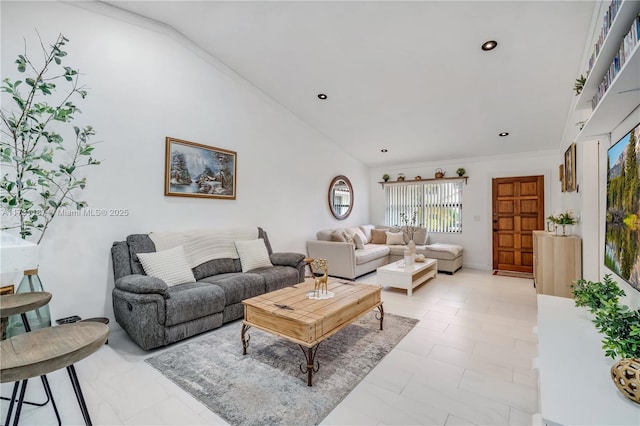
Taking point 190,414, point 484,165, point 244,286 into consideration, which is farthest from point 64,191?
point 484,165

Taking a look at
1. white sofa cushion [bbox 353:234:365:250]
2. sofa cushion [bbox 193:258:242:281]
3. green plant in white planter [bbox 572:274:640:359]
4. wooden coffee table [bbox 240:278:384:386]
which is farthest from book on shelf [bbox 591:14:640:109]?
white sofa cushion [bbox 353:234:365:250]

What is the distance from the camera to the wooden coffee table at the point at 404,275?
4023 mm

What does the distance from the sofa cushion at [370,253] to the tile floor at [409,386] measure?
2.06 m

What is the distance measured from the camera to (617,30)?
1.22 metres

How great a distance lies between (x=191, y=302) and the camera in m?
2.59

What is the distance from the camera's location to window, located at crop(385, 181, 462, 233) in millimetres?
6270

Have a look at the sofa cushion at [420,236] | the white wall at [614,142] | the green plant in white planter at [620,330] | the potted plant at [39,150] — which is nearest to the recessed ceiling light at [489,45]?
the white wall at [614,142]

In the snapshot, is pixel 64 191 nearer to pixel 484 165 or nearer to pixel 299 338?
pixel 299 338

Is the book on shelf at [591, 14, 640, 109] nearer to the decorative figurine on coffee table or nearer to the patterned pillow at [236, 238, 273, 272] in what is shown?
the decorative figurine on coffee table

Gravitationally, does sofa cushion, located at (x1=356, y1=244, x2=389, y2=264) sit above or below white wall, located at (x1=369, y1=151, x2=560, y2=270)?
below

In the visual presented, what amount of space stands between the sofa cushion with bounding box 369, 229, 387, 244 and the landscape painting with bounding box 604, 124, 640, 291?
15.7ft

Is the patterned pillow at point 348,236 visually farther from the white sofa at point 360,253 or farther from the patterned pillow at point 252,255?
the patterned pillow at point 252,255

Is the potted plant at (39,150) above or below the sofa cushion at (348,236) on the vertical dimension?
above

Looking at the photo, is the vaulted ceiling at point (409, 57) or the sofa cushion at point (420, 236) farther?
the sofa cushion at point (420, 236)
